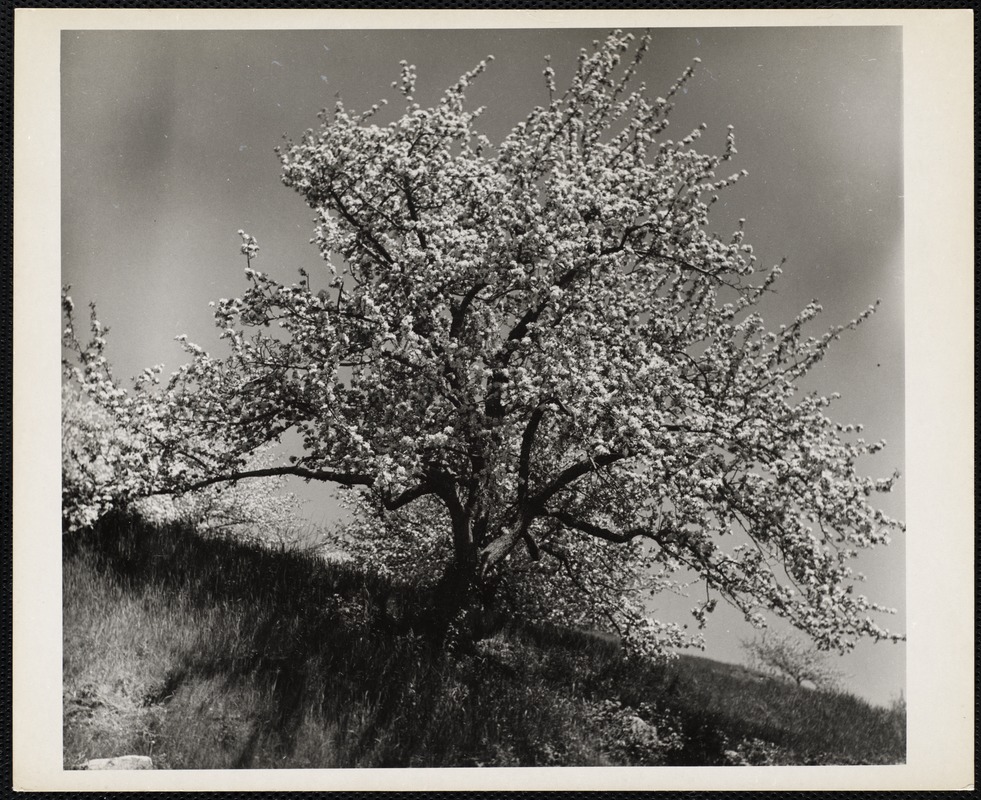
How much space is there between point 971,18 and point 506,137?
3.38 metres

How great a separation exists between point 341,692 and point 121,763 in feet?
4.92

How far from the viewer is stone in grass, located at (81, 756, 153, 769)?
5.48m

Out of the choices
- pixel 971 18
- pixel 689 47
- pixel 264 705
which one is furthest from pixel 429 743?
pixel 971 18

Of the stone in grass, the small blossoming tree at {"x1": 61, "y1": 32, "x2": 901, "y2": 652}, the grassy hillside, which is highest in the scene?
the small blossoming tree at {"x1": 61, "y1": 32, "x2": 901, "y2": 652}

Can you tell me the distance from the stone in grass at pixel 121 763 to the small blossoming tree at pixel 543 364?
193 centimetres

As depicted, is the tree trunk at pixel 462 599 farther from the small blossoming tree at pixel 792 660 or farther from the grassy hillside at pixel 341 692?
the small blossoming tree at pixel 792 660

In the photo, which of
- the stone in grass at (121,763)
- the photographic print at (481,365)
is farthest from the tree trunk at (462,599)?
the stone in grass at (121,763)

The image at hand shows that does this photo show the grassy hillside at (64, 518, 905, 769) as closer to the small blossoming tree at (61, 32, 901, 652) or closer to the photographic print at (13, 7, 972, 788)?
the photographic print at (13, 7, 972, 788)

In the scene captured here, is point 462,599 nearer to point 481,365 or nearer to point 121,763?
point 481,365

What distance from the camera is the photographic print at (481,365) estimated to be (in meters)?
5.75

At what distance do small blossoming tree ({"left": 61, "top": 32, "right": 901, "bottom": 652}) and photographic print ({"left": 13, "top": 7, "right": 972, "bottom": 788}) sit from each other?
3 cm

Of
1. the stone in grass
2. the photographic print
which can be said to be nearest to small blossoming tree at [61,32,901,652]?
the photographic print

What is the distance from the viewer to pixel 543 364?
5973 millimetres

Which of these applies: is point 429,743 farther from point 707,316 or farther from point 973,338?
point 973,338
